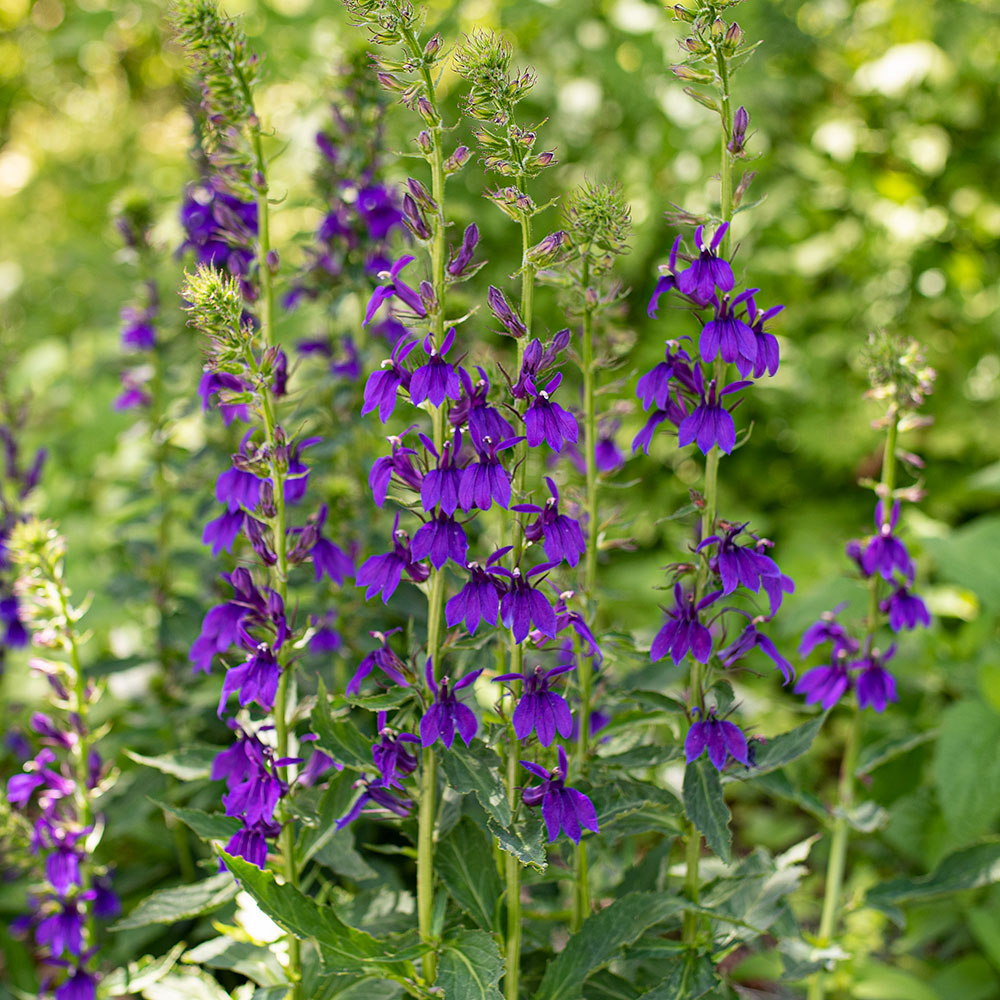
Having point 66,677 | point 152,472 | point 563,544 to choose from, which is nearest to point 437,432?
point 563,544

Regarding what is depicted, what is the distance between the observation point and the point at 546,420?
1604 mm

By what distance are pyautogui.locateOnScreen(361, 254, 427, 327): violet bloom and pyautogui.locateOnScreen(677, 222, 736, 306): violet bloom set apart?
17.7 inches

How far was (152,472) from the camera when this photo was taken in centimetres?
299

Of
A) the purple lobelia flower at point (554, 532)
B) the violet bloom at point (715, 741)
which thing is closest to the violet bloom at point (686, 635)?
the violet bloom at point (715, 741)

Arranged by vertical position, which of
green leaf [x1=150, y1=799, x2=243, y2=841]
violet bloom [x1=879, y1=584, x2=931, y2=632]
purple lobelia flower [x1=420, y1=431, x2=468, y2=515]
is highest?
purple lobelia flower [x1=420, y1=431, x2=468, y2=515]

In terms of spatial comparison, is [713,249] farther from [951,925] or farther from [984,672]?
[951,925]

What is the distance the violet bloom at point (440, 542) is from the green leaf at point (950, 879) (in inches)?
53.2

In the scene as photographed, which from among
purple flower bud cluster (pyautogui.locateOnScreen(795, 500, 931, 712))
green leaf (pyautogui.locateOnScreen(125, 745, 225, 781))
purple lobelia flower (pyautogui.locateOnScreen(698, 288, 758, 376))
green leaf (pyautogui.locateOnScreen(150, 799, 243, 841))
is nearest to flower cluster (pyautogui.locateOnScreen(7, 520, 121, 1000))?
green leaf (pyautogui.locateOnScreen(125, 745, 225, 781))

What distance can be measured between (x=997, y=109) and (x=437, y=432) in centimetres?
497

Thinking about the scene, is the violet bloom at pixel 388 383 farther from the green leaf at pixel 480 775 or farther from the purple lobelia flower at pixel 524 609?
the green leaf at pixel 480 775

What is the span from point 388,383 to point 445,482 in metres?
0.21

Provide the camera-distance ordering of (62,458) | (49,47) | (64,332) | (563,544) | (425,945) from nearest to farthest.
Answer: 1. (563,544)
2. (425,945)
3. (62,458)
4. (49,47)
5. (64,332)

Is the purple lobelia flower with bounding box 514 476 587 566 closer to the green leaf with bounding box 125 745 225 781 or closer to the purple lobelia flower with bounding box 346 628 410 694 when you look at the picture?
the purple lobelia flower with bounding box 346 628 410 694

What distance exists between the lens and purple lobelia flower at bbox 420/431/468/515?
1.59 m
